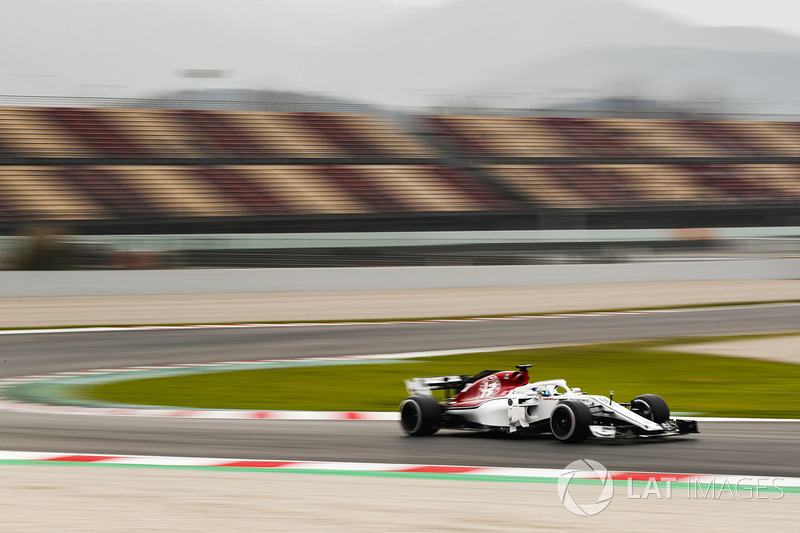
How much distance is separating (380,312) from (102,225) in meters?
13.2

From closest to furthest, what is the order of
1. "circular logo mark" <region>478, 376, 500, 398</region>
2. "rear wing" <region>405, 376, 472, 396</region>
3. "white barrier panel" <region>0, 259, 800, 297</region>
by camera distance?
"circular logo mark" <region>478, 376, 500, 398</region>
"rear wing" <region>405, 376, 472, 396</region>
"white barrier panel" <region>0, 259, 800, 297</region>

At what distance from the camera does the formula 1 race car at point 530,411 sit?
21.1 ft

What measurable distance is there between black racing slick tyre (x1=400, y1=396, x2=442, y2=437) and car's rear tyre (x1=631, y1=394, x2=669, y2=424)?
1.45 meters

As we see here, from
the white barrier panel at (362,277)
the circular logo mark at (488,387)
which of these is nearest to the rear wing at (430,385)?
the circular logo mark at (488,387)

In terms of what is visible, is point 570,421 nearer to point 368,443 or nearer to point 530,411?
point 530,411

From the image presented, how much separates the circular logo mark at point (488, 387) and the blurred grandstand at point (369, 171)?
79.3ft

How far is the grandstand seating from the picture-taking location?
110 feet

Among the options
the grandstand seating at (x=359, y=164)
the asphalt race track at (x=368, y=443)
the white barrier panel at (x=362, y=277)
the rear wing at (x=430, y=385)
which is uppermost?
the grandstand seating at (x=359, y=164)

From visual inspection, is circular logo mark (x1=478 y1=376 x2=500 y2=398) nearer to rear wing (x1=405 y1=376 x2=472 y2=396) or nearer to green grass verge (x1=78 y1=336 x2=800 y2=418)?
rear wing (x1=405 y1=376 x2=472 y2=396)

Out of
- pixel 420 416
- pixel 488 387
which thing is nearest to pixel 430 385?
pixel 420 416

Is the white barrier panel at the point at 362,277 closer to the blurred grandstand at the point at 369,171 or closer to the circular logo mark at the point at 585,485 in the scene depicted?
the blurred grandstand at the point at 369,171

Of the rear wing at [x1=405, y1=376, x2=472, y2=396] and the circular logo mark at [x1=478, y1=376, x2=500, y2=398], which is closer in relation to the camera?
the circular logo mark at [x1=478, y1=376, x2=500, y2=398]

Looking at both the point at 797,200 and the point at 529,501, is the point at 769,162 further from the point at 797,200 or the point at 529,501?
the point at 529,501

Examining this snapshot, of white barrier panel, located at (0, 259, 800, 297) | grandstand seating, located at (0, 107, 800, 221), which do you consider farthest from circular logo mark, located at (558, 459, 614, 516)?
grandstand seating, located at (0, 107, 800, 221)
